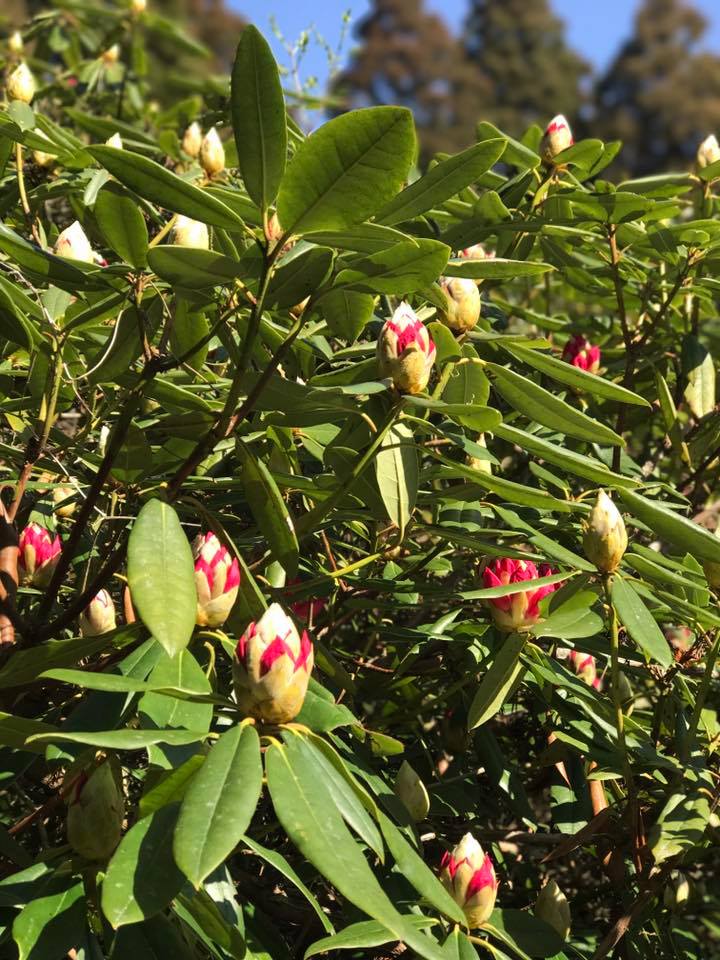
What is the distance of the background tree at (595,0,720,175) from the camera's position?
29.8 metres

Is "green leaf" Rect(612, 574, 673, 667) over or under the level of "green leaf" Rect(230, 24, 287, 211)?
under

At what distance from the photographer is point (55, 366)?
1.17 m

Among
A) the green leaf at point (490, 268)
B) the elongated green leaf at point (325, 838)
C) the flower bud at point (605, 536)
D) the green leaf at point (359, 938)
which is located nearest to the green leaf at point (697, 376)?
the green leaf at point (490, 268)

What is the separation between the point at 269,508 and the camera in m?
1.09

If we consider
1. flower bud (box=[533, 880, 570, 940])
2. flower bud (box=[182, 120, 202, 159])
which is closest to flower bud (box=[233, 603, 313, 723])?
flower bud (box=[533, 880, 570, 940])

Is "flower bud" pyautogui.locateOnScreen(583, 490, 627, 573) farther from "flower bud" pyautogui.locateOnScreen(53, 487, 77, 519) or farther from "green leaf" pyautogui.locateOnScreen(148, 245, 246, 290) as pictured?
"flower bud" pyautogui.locateOnScreen(53, 487, 77, 519)

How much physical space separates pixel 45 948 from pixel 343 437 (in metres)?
0.55

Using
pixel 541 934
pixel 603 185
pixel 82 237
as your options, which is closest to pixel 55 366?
pixel 82 237

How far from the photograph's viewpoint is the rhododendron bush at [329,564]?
36.1 inches

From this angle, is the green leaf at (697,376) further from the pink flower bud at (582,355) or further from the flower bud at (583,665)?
the flower bud at (583,665)

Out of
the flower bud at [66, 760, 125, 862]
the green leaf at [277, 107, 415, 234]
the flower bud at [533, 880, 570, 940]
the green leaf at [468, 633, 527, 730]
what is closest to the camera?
the green leaf at [277, 107, 415, 234]

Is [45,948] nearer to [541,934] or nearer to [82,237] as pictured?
[541,934]

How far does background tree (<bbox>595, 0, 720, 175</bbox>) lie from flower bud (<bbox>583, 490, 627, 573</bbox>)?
29.7 meters

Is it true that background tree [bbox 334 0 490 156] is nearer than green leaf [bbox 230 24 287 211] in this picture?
No
